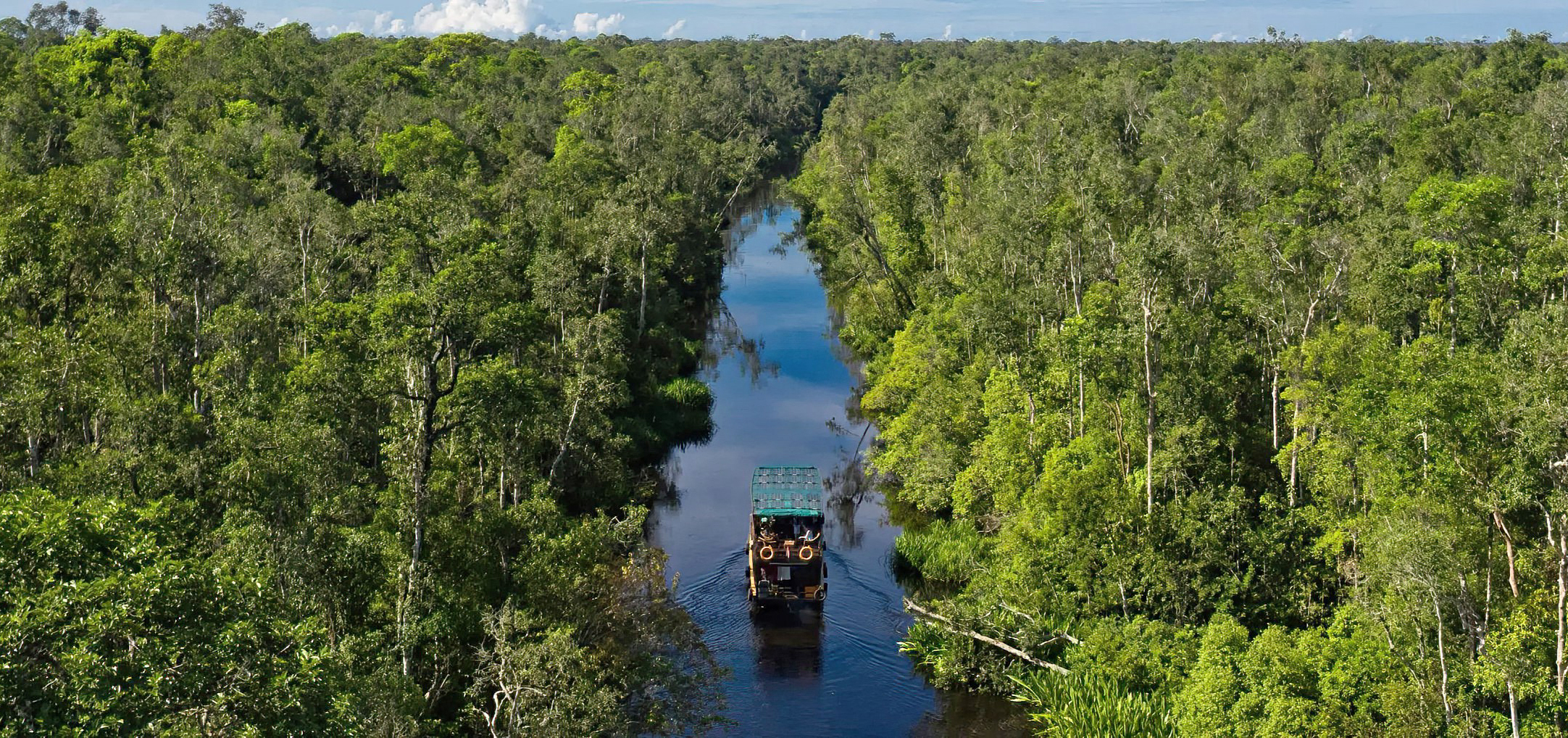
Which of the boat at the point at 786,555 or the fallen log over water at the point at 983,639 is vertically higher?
the boat at the point at 786,555

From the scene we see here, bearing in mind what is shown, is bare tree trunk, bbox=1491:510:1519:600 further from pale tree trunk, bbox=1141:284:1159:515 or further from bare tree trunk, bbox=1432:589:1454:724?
pale tree trunk, bbox=1141:284:1159:515

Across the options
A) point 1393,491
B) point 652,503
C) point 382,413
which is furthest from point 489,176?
point 1393,491

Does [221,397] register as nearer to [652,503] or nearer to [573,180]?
[652,503]

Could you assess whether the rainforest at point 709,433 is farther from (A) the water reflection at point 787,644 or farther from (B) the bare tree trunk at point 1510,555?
(A) the water reflection at point 787,644

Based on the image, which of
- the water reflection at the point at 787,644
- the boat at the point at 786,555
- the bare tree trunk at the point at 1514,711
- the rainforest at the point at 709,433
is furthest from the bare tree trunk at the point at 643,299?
the bare tree trunk at the point at 1514,711

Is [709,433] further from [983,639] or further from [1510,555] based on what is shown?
[1510,555]
